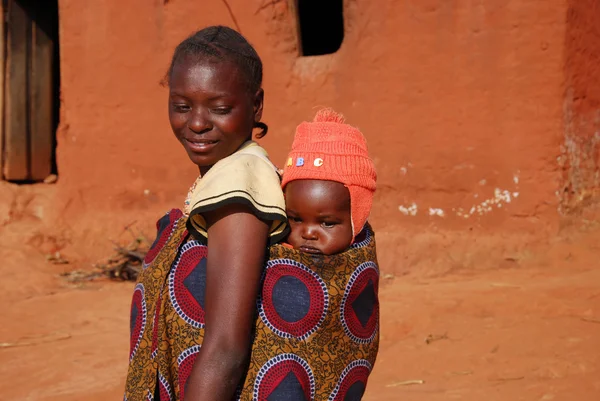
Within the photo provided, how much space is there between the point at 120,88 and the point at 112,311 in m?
2.61

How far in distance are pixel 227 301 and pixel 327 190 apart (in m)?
0.38

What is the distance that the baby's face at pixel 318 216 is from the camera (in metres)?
1.75

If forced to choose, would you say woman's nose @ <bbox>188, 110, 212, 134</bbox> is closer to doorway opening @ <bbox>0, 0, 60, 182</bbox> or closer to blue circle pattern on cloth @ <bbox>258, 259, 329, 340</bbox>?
blue circle pattern on cloth @ <bbox>258, 259, 329, 340</bbox>

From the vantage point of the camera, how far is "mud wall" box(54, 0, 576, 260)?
6293 mm

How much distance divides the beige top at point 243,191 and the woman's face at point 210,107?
50mm

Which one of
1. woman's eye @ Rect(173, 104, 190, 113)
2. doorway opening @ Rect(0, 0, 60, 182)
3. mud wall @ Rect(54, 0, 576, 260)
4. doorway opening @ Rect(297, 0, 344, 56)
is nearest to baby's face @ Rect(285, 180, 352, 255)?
woman's eye @ Rect(173, 104, 190, 113)

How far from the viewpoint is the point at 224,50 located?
5.67ft

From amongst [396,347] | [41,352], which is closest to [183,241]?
[396,347]

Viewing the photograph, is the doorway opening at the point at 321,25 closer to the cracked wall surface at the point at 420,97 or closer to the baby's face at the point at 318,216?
the cracked wall surface at the point at 420,97

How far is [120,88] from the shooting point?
7949 mm

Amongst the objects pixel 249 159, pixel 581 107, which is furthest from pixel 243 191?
pixel 581 107

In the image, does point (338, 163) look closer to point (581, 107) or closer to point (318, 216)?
point (318, 216)

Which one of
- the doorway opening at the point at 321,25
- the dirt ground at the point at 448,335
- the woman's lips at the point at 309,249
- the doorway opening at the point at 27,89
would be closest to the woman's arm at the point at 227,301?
the woman's lips at the point at 309,249

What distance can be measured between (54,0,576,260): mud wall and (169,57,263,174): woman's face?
497cm
